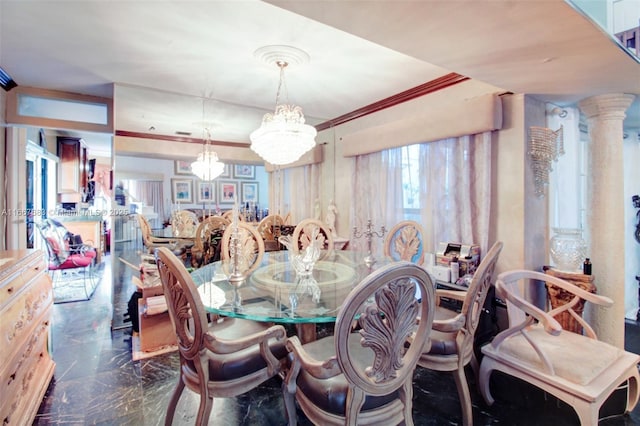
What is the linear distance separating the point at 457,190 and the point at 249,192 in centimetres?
250

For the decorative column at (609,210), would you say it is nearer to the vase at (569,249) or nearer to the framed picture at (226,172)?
the vase at (569,249)

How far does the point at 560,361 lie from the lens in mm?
1583

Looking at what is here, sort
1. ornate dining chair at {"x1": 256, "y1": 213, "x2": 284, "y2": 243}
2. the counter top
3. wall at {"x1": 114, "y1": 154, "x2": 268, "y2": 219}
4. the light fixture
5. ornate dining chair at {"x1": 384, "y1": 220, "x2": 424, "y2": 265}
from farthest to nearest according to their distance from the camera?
the counter top < ornate dining chair at {"x1": 256, "y1": 213, "x2": 284, "y2": 243} < wall at {"x1": 114, "y1": 154, "x2": 268, "y2": 219} < ornate dining chair at {"x1": 384, "y1": 220, "x2": 424, "y2": 265} < the light fixture

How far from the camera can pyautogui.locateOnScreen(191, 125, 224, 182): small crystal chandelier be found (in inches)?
132

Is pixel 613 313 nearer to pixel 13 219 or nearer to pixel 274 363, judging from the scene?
pixel 274 363

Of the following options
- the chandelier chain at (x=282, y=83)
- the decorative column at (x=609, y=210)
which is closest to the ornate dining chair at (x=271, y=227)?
the chandelier chain at (x=282, y=83)

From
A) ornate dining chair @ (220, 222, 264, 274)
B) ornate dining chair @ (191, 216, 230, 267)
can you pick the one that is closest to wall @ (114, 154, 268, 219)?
ornate dining chair @ (191, 216, 230, 267)

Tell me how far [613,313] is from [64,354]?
4425 millimetres

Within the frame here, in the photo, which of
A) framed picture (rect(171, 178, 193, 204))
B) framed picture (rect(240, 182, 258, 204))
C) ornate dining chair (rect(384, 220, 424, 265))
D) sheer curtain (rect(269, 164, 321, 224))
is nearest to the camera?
ornate dining chair (rect(384, 220, 424, 265))

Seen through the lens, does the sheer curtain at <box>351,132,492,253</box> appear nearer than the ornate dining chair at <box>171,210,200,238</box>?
Yes

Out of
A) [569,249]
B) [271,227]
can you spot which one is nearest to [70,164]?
[271,227]

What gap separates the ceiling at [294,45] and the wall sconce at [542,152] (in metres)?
0.29

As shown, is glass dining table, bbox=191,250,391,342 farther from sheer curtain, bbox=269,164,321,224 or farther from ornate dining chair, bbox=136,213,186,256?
sheer curtain, bbox=269,164,321,224

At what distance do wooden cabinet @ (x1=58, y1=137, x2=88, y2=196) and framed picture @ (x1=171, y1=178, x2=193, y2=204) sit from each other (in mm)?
2966
